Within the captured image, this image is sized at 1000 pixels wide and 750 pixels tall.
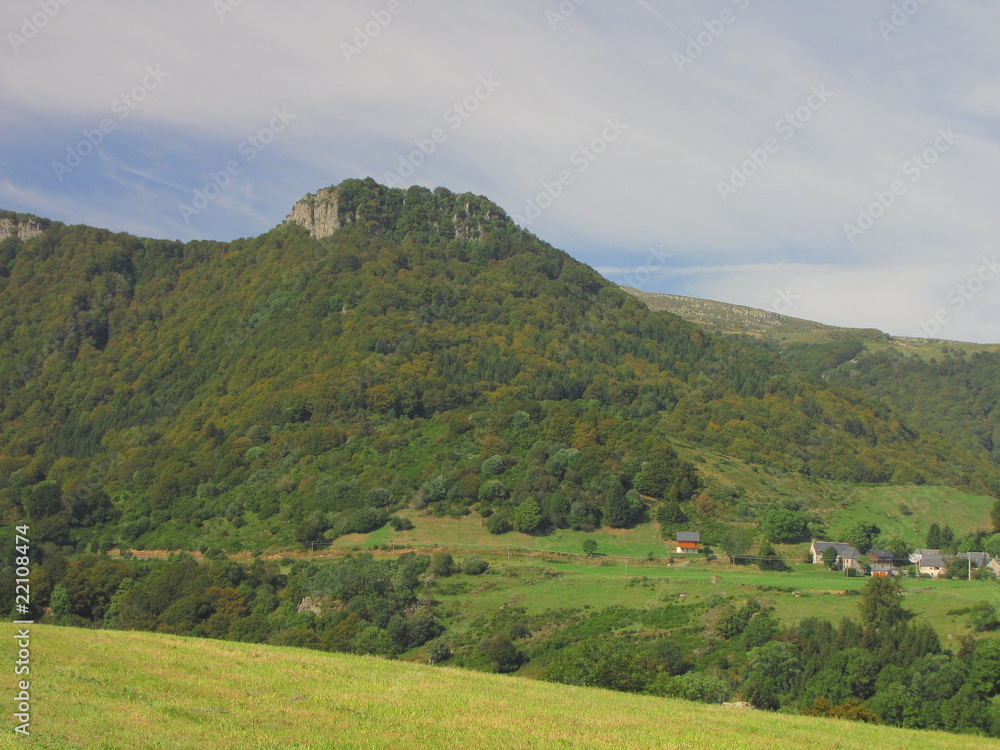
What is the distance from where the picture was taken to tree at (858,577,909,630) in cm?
4334

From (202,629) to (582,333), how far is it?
96561 mm

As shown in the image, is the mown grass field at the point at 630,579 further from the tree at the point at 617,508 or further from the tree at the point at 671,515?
the tree at the point at 671,515

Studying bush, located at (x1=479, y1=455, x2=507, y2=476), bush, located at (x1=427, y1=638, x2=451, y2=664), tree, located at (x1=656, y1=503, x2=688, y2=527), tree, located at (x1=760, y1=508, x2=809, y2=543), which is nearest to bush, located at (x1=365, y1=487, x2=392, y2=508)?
bush, located at (x1=479, y1=455, x2=507, y2=476)

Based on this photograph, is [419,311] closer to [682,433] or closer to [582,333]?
[582,333]

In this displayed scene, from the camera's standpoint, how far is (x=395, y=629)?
172ft

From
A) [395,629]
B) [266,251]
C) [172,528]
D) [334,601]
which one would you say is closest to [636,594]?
[395,629]

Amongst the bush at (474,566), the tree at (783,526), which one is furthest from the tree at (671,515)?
the bush at (474,566)

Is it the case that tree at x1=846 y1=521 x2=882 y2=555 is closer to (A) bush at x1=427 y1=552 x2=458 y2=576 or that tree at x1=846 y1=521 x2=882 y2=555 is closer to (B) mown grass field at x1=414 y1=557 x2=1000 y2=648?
(B) mown grass field at x1=414 y1=557 x2=1000 y2=648

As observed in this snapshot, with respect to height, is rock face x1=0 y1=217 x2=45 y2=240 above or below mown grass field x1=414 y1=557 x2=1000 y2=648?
above

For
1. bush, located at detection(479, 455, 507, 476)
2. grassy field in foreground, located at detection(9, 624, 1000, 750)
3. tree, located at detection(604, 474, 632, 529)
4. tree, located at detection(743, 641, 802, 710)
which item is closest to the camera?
grassy field in foreground, located at detection(9, 624, 1000, 750)

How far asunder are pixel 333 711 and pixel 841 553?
61454mm

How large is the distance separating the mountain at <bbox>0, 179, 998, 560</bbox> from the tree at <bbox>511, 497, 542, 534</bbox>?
201 millimetres

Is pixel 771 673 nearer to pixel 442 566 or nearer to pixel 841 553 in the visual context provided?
pixel 442 566

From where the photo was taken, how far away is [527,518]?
74.9 m
